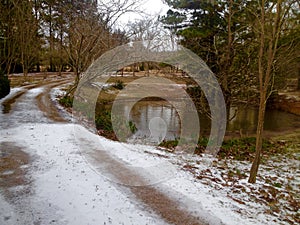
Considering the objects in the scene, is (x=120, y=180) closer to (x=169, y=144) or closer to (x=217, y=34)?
(x=169, y=144)

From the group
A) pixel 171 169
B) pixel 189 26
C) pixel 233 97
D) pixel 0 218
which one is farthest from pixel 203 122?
pixel 0 218

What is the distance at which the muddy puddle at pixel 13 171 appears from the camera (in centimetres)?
396

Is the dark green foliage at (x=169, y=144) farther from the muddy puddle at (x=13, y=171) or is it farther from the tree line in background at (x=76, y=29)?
the tree line in background at (x=76, y=29)

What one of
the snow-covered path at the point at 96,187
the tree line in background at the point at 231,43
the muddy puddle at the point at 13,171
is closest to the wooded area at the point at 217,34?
the tree line in background at the point at 231,43

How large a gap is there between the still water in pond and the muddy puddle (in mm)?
4456

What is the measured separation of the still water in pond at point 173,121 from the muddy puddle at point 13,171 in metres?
4.46

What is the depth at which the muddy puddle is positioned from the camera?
156 inches

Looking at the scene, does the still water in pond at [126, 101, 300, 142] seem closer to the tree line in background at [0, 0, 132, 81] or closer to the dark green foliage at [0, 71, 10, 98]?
the tree line in background at [0, 0, 132, 81]

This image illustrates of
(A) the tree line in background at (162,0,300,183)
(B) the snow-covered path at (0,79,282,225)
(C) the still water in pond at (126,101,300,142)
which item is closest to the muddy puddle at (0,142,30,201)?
(B) the snow-covered path at (0,79,282,225)

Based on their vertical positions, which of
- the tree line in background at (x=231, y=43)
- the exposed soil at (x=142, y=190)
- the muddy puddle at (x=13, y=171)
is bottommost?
the exposed soil at (x=142, y=190)

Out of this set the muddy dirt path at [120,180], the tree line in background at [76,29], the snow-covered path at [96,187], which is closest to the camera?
the snow-covered path at [96,187]

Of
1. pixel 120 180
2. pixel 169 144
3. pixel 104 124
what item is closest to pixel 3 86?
pixel 104 124

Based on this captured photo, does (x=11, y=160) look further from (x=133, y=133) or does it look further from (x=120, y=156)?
(x=133, y=133)

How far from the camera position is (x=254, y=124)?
13.4m
